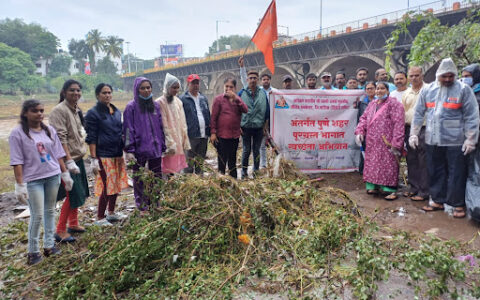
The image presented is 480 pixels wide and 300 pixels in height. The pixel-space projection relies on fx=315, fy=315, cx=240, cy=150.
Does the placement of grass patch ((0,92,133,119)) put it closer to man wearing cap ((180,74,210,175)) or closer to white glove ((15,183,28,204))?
man wearing cap ((180,74,210,175))

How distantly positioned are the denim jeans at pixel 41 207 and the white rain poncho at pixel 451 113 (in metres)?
4.05

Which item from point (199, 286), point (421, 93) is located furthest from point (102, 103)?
point (421, 93)

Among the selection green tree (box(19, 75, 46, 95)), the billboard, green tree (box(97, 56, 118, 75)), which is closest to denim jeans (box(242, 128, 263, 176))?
green tree (box(19, 75, 46, 95))

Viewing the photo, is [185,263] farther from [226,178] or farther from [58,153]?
[58,153]

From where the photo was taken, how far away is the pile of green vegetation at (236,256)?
216 centimetres

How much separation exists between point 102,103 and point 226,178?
1594 millimetres

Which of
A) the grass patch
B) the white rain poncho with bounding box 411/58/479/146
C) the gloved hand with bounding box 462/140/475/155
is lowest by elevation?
the gloved hand with bounding box 462/140/475/155

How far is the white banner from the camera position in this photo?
17.0ft

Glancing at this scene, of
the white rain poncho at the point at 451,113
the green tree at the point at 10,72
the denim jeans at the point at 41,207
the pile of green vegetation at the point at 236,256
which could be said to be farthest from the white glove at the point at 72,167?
the green tree at the point at 10,72

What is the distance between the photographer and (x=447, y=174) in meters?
3.71

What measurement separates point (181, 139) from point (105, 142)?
0.98 metres

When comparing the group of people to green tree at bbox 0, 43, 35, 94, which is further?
green tree at bbox 0, 43, 35, 94

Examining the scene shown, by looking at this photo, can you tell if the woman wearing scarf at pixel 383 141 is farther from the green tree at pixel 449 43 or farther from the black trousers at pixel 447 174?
the green tree at pixel 449 43

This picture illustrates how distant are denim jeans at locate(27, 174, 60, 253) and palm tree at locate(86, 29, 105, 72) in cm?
8316
